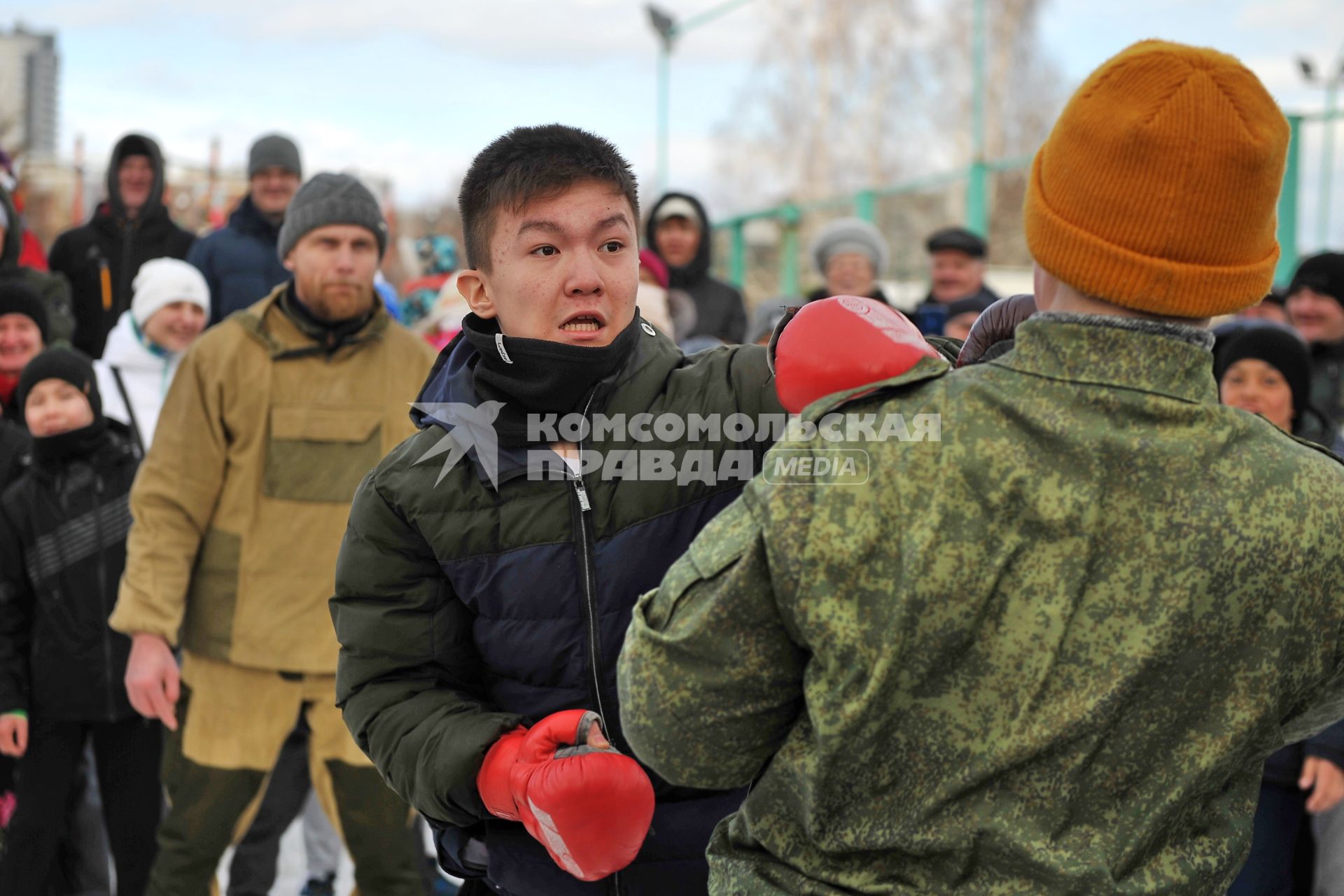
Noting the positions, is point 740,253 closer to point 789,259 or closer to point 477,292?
point 789,259

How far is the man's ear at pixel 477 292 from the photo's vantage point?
6.98 ft

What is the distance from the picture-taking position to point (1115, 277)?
1.27 m

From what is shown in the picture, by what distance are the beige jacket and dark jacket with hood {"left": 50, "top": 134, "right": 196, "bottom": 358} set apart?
2888mm

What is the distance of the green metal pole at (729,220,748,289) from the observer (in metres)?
15.5

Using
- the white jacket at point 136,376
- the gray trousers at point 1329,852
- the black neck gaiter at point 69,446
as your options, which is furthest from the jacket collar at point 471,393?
the white jacket at point 136,376

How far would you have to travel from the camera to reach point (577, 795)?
5.38 feet

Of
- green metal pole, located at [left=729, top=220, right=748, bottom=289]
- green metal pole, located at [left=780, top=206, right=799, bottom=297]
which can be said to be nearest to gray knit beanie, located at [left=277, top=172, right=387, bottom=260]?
green metal pole, located at [left=780, top=206, right=799, bottom=297]

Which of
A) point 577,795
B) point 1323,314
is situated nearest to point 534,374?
point 577,795

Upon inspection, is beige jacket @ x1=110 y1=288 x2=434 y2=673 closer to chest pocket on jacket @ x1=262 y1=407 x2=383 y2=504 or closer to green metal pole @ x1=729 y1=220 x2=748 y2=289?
chest pocket on jacket @ x1=262 y1=407 x2=383 y2=504

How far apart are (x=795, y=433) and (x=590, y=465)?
→ 711 mm

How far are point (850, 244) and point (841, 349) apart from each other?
4.57 m

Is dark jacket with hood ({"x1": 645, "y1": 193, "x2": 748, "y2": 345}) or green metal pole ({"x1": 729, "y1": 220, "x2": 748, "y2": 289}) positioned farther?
green metal pole ({"x1": 729, "y1": 220, "x2": 748, "y2": 289})

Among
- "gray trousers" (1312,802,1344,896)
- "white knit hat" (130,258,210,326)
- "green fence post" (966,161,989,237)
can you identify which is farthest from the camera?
"green fence post" (966,161,989,237)

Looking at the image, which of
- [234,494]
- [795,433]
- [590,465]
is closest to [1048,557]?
[795,433]
